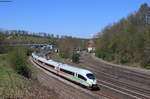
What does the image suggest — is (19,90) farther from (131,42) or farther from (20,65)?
(131,42)

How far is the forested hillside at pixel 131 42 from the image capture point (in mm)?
65919

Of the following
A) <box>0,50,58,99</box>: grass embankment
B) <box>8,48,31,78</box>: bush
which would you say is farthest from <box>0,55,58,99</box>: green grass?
<box>8,48,31,78</box>: bush

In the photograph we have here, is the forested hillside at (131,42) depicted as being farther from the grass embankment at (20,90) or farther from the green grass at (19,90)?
the green grass at (19,90)

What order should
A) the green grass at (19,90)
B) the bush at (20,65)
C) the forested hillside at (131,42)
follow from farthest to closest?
the forested hillside at (131,42) < the bush at (20,65) < the green grass at (19,90)

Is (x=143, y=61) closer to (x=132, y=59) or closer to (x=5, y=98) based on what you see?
(x=132, y=59)

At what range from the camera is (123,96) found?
31062 mm

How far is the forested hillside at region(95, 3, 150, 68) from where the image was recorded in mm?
65919

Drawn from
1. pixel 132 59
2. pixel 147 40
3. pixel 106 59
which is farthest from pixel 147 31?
pixel 106 59

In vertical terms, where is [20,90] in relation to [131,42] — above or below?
below

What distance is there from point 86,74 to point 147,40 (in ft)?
102

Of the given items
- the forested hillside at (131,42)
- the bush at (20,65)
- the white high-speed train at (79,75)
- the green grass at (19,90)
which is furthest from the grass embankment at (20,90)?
the forested hillside at (131,42)

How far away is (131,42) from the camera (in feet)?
236

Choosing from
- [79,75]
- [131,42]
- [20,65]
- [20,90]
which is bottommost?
[79,75]

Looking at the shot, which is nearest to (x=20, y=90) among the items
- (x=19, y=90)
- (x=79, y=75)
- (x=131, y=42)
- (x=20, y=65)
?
(x=19, y=90)
